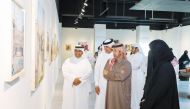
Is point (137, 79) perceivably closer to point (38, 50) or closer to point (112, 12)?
point (38, 50)

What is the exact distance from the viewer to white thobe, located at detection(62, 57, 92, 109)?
6.37m

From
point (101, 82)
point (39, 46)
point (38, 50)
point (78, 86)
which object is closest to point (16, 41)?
point (38, 50)

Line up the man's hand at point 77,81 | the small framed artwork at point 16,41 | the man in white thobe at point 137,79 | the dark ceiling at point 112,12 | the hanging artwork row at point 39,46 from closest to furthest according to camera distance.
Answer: the small framed artwork at point 16,41
the hanging artwork row at point 39,46
the man's hand at point 77,81
the man in white thobe at point 137,79
the dark ceiling at point 112,12

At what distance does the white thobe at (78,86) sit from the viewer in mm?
6371

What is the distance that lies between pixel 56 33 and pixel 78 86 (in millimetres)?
7270

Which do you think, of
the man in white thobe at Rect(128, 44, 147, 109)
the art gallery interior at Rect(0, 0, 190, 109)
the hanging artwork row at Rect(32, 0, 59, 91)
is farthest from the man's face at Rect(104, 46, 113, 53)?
the hanging artwork row at Rect(32, 0, 59, 91)

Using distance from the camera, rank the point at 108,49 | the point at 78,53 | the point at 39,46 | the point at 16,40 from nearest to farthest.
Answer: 1. the point at 16,40
2. the point at 39,46
3. the point at 78,53
4. the point at 108,49

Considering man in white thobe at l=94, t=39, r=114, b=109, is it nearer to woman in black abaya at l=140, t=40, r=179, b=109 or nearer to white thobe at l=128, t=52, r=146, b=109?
white thobe at l=128, t=52, r=146, b=109

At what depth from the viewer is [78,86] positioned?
6.34 meters

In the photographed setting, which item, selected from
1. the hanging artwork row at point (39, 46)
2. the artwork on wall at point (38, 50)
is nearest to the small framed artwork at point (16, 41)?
the hanging artwork row at point (39, 46)

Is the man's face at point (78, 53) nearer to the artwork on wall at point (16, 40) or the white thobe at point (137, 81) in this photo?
the white thobe at point (137, 81)

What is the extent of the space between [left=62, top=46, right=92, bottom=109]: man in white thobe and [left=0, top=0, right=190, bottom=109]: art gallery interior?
477 millimetres

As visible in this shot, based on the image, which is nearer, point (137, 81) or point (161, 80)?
point (161, 80)

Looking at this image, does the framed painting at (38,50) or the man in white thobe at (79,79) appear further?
the man in white thobe at (79,79)
